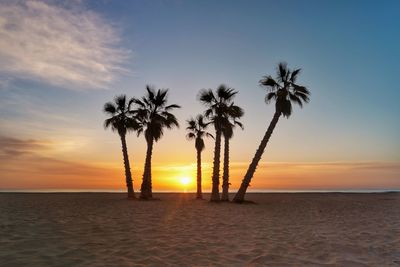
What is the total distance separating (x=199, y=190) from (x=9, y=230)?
3281 cm

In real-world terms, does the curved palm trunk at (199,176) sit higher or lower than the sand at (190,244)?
higher

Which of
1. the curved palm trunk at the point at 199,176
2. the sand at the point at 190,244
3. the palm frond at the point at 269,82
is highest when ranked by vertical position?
the palm frond at the point at 269,82

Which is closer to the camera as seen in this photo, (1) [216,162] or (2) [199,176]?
(1) [216,162]

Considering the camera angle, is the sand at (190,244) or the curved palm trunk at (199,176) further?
the curved palm trunk at (199,176)

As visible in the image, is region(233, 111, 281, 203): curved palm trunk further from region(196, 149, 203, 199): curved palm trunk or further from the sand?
the sand

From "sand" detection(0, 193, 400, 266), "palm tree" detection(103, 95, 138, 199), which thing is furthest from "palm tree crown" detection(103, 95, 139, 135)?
"sand" detection(0, 193, 400, 266)

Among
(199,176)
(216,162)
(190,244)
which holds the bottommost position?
(190,244)

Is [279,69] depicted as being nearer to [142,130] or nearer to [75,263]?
[142,130]

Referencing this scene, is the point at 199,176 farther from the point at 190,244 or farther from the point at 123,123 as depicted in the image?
the point at 190,244

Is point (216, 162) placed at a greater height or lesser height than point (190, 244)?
greater

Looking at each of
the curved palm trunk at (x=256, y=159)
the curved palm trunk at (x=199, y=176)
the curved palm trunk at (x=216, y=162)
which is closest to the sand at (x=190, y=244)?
the curved palm trunk at (x=256, y=159)

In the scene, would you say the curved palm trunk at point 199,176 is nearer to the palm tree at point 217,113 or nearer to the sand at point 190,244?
the palm tree at point 217,113

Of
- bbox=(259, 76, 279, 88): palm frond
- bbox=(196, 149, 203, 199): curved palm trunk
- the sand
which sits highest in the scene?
bbox=(259, 76, 279, 88): palm frond

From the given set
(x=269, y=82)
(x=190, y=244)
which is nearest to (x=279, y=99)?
(x=269, y=82)
